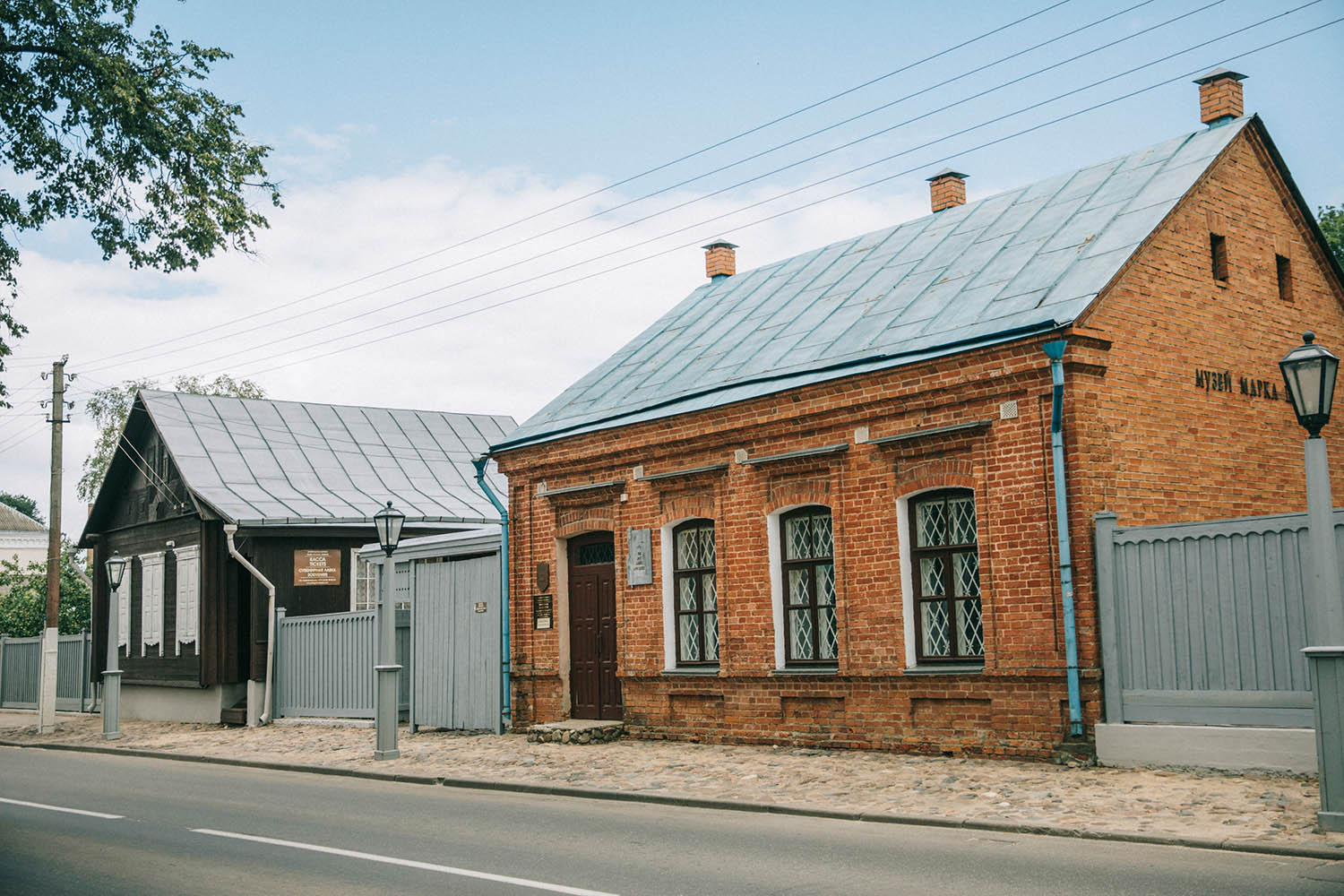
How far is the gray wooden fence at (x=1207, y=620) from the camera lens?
10.6 metres

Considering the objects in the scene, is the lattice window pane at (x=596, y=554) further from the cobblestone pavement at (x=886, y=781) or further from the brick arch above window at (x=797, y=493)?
the brick arch above window at (x=797, y=493)

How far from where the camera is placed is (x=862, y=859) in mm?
8109

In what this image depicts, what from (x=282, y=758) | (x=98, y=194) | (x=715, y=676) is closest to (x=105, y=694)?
(x=282, y=758)

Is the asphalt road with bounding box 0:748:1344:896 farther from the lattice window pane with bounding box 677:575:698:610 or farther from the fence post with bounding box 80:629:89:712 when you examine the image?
the fence post with bounding box 80:629:89:712

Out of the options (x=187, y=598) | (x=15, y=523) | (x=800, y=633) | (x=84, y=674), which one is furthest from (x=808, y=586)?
(x=15, y=523)

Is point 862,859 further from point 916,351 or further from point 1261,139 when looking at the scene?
point 1261,139

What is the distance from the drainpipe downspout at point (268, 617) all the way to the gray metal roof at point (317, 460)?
0.39 m

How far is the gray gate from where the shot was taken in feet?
60.7

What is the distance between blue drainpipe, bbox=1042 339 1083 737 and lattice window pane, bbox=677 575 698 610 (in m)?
5.39

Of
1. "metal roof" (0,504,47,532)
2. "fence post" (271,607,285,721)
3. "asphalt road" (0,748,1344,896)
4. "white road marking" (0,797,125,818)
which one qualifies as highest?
"metal roof" (0,504,47,532)

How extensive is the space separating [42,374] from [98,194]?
11.7 metres

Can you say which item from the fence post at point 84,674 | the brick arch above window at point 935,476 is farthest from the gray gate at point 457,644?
the fence post at point 84,674

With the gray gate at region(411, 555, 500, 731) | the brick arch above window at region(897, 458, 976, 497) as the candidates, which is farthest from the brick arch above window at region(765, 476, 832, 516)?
the gray gate at region(411, 555, 500, 731)

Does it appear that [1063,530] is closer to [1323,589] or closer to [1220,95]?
[1323,589]
